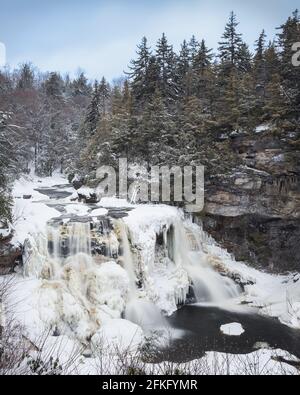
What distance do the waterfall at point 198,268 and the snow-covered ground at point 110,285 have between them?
0.20m

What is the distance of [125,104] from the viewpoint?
91.1ft

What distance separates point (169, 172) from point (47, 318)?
41.0 ft

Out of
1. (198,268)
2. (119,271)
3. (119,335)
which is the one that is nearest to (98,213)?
(119,271)

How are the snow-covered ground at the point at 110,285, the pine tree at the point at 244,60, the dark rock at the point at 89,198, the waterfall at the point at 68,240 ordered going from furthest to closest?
the pine tree at the point at 244,60 → the dark rock at the point at 89,198 → the waterfall at the point at 68,240 → the snow-covered ground at the point at 110,285

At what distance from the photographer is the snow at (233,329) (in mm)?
12719

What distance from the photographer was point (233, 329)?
12.9 m

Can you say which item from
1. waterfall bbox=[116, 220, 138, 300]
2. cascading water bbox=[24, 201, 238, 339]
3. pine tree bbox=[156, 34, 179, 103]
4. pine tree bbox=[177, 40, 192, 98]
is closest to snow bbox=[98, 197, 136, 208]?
cascading water bbox=[24, 201, 238, 339]

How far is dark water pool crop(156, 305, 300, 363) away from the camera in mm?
11391

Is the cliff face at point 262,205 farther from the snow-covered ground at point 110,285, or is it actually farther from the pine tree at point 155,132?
the pine tree at point 155,132

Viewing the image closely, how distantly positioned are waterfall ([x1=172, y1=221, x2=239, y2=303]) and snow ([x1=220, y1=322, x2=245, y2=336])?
2.78 meters

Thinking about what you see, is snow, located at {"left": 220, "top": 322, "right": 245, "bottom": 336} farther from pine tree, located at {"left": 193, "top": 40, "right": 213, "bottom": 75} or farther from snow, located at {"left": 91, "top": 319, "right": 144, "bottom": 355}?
pine tree, located at {"left": 193, "top": 40, "right": 213, "bottom": 75}

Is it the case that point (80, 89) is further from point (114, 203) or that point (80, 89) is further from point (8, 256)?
point (8, 256)

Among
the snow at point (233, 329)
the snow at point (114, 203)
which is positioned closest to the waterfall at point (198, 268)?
the snow at point (233, 329)

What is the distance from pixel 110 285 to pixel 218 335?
435 centimetres
